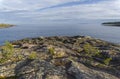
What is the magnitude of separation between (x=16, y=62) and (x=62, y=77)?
1192 centimetres

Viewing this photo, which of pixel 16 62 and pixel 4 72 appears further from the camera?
pixel 16 62

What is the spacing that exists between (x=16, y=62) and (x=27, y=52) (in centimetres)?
1069

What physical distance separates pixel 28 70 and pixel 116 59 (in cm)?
2126

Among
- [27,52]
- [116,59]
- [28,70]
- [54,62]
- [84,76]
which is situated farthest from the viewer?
[27,52]

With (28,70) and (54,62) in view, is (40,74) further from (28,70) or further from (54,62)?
(54,62)

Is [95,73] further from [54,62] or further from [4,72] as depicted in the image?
[4,72]

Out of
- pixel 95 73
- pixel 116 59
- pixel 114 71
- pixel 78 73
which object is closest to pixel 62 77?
pixel 78 73

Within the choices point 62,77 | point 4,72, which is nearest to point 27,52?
point 4,72

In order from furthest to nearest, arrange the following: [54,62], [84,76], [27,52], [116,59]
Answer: [27,52] → [116,59] → [54,62] → [84,76]

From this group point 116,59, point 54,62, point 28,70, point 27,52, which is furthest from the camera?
point 27,52

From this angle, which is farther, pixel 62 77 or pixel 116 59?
pixel 116 59

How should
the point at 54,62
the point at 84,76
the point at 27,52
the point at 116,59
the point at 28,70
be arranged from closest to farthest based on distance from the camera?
the point at 84,76
the point at 28,70
the point at 54,62
the point at 116,59
the point at 27,52

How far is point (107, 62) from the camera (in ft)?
156

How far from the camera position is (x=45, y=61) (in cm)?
4638
